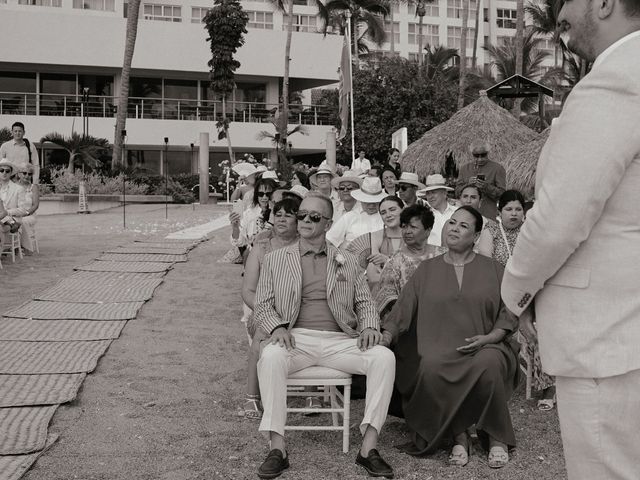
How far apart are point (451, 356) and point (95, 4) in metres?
42.3

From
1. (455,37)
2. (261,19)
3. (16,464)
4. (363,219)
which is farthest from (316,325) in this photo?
(455,37)

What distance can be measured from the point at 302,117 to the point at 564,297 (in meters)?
36.7

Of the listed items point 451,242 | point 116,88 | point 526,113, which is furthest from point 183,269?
point 526,113

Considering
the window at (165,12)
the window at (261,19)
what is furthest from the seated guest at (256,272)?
the window at (261,19)

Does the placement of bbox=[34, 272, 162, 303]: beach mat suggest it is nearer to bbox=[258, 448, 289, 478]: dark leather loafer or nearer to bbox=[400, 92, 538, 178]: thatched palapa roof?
bbox=[258, 448, 289, 478]: dark leather loafer

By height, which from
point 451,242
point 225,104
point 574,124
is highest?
point 225,104

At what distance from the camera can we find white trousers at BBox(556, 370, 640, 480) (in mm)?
2127

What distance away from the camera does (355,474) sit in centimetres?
451

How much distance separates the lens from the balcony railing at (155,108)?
119 feet

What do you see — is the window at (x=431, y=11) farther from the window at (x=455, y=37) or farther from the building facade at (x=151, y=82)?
the building facade at (x=151, y=82)

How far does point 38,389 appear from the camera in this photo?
589 centimetres

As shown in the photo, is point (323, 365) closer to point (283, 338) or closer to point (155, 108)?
point (283, 338)

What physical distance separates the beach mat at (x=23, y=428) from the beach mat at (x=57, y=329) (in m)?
2.13

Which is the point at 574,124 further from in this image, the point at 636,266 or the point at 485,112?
the point at 485,112
